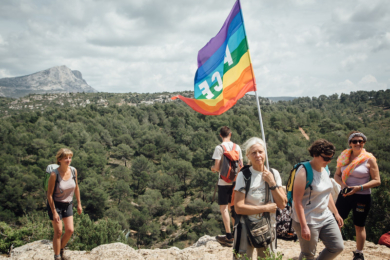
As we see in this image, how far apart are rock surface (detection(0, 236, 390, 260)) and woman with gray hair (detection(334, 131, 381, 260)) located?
0.78 meters

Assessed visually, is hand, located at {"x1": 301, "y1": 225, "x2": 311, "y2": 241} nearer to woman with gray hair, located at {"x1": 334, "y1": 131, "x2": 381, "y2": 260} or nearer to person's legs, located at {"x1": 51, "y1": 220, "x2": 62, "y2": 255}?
woman with gray hair, located at {"x1": 334, "y1": 131, "x2": 381, "y2": 260}

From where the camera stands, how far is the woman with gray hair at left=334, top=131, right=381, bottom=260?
2.82 metres

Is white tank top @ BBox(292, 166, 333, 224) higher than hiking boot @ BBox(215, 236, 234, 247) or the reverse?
higher

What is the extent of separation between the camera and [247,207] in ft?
6.74

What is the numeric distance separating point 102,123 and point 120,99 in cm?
6131

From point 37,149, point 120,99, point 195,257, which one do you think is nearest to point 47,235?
point 195,257

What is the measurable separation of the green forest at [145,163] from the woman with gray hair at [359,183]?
4.94 m

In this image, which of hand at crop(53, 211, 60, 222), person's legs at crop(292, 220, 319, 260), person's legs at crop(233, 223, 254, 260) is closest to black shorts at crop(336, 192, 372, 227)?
person's legs at crop(292, 220, 319, 260)

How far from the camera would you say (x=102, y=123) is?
218 feet

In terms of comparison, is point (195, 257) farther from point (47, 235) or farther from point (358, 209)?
point (47, 235)

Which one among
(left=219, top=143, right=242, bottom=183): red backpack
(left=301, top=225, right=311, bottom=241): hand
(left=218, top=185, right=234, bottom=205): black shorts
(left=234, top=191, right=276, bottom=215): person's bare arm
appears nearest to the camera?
(left=234, top=191, right=276, bottom=215): person's bare arm

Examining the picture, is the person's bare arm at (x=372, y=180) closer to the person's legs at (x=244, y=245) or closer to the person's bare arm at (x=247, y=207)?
the person's bare arm at (x=247, y=207)

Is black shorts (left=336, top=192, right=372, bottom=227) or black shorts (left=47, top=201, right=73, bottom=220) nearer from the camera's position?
black shorts (left=336, top=192, right=372, bottom=227)

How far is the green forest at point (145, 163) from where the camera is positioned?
1205 inches
